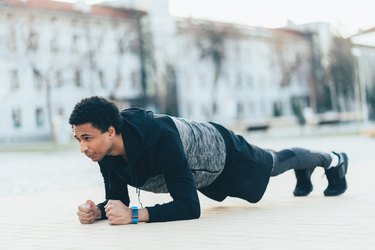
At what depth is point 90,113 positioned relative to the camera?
5305 mm

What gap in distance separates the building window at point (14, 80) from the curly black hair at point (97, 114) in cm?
5167

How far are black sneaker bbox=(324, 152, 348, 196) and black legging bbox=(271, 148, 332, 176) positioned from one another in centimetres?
17

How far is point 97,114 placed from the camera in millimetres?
5324

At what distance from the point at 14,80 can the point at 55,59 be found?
3.71m

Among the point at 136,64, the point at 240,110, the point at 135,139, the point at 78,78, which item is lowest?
the point at 240,110

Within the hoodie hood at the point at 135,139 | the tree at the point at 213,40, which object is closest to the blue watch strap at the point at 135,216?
the hoodie hood at the point at 135,139

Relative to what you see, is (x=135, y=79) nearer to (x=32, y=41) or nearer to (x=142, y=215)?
(x=32, y=41)

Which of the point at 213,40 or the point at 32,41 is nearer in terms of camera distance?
the point at 32,41

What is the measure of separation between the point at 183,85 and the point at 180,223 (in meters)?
63.8

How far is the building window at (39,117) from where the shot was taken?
2286 inches

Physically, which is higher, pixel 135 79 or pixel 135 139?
pixel 135 79

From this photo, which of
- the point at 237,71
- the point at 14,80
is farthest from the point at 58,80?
the point at 237,71

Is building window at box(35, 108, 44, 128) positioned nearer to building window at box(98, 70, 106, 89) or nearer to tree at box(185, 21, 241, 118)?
building window at box(98, 70, 106, 89)

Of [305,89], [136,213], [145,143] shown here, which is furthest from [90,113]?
[305,89]
